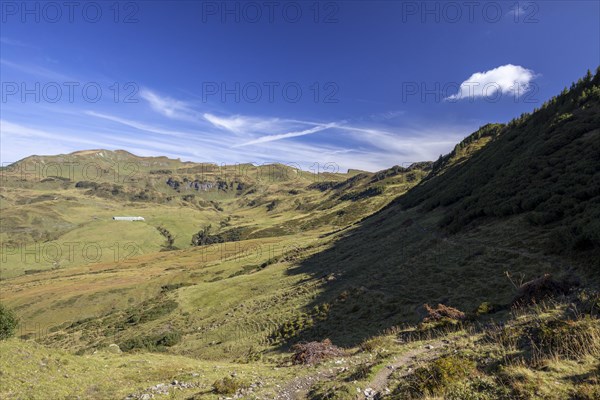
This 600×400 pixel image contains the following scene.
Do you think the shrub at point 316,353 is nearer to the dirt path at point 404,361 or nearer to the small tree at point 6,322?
the dirt path at point 404,361

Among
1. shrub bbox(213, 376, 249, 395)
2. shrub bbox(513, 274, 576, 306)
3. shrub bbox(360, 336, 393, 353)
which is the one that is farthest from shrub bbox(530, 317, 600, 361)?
shrub bbox(213, 376, 249, 395)

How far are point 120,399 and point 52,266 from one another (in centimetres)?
24083

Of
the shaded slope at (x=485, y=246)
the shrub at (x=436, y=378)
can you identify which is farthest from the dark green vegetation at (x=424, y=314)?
the shaded slope at (x=485, y=246)

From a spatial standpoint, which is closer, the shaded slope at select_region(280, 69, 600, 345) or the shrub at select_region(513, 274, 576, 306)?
the shrub at select_region(513, 274, 576, 306)

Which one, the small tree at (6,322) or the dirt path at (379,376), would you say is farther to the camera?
the small tree at (6,322)

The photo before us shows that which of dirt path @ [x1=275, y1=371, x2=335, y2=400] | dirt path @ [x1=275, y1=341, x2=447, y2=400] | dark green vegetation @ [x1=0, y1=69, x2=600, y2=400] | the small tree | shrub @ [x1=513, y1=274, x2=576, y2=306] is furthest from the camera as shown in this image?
the small tree

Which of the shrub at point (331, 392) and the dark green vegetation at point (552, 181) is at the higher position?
the dark green vegetation at point (552, 181)

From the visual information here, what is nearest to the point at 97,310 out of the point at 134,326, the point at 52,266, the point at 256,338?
the point at 134,326

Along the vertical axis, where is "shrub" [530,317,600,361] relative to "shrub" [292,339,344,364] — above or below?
above

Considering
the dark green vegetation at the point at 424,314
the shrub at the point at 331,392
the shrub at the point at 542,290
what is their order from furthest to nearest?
the shrub at the point at 542,290, the shrub at the point at 331,392, the dark green vegetation at the point at 424,314

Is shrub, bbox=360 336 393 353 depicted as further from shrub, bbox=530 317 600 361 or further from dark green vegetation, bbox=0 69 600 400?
shrub, bbox=530 317 600 361

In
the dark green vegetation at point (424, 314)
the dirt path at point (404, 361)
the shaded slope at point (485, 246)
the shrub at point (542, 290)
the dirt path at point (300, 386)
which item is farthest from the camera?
the shaded slope at point (485, 246)

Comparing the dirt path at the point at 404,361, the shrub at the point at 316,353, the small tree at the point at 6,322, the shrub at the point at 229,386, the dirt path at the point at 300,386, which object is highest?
the dirt path at the point at 404,361

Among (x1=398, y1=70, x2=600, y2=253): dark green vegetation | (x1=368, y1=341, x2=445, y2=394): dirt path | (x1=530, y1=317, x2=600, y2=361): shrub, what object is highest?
(x1=398, y1=70, x2=600, y2=253): dark green vegetation
